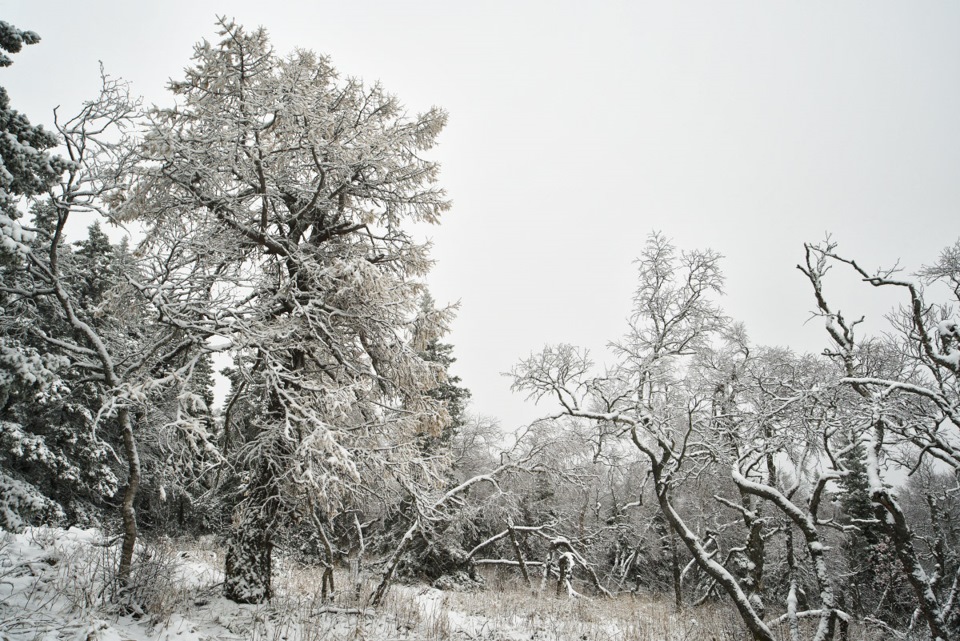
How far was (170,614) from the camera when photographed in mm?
5016

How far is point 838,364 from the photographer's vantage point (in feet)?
31.8

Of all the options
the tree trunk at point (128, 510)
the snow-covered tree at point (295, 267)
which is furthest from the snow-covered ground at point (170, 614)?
the snow-covered tree at point (295, 267)

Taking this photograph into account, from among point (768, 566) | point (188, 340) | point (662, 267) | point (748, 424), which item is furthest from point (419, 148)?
point (768, 566)

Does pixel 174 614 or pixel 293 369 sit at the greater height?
pixel 293 369

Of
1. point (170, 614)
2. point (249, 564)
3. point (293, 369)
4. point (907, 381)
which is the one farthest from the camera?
point (907, 381)

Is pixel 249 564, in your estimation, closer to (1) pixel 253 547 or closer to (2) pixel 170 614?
(1) pixel 253 547

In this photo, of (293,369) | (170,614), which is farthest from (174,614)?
(293,369)

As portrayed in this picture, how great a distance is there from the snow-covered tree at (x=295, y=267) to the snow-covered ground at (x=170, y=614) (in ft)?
3.23

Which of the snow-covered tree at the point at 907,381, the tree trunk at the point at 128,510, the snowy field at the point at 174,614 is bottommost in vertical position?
the snowy field at the point at 174,614

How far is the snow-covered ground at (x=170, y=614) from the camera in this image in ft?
13.9

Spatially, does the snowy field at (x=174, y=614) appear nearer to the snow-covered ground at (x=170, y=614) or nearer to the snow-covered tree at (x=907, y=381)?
the snow-covered ground at (x=170, y=614)

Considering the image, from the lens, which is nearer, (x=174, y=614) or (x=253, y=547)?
(x=174, y=614)

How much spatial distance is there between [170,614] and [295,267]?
→ 5104 mm

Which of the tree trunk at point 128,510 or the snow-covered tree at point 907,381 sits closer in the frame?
the tree trunk at point 128,510
